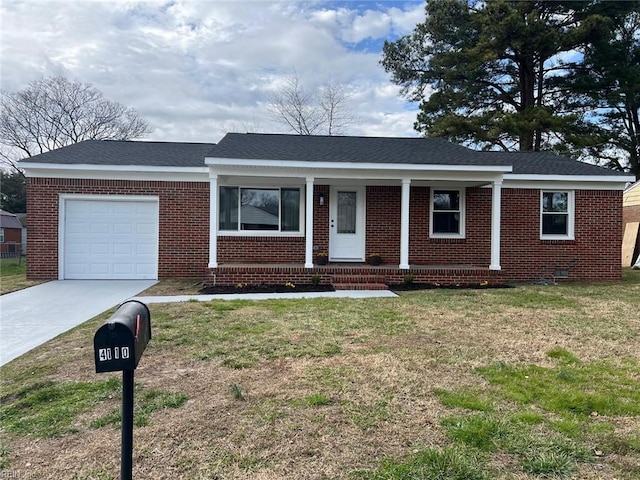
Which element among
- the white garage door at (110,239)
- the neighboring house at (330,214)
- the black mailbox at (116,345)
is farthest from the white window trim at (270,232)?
the black mailbox at (116,345)

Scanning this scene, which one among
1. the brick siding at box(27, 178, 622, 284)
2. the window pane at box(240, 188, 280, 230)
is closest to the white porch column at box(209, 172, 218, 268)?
the brick siding at box(27, 178, 622, 284)

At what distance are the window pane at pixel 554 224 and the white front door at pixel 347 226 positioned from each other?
17.2ft

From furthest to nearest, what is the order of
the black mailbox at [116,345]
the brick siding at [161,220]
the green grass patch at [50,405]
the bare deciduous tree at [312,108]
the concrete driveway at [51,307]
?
the bare deciduous tree at [312,108]
the brick siding at [161,220]
the concrete driveway at [51,307]
the green grass patch at [50,405]
the black mailbox at [116,345]

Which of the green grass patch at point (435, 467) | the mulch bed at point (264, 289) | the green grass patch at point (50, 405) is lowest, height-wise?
the green grass patch at point (50, 405)

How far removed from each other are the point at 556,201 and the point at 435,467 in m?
11.3

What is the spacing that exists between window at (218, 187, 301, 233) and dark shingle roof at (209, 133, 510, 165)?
1221 millimetres

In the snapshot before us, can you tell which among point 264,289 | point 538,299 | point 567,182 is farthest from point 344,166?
point 567,182

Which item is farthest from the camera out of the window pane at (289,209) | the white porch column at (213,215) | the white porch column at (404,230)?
the window pane at (289,209)

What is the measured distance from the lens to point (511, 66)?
2055cm

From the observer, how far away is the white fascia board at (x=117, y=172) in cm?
1025

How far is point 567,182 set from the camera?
11.3 meters

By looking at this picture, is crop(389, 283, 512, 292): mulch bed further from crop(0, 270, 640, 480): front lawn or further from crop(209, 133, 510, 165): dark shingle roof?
crop(0, 270, 640, 480): front lawn

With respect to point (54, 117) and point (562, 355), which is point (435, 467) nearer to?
point (562, 355)

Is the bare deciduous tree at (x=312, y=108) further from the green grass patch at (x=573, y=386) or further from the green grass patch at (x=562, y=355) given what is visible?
the green grass patch at (x=573, y=386)
